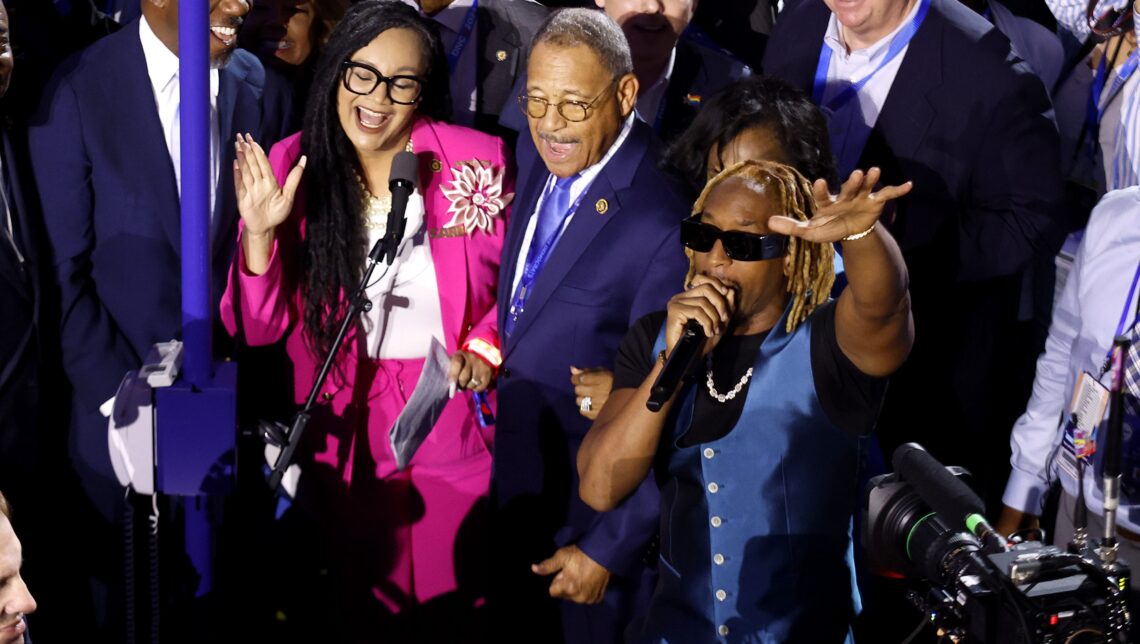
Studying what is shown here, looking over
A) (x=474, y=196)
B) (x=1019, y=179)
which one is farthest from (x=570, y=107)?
(x=1019, y=179)

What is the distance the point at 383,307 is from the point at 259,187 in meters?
0.48

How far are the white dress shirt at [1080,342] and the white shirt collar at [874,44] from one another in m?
1.25

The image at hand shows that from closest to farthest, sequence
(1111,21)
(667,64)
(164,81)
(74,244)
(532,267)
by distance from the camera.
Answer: (532,267)
(74,244)
(164,81)
(1111,21)
(667,64)

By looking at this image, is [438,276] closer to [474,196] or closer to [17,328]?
[474,196]

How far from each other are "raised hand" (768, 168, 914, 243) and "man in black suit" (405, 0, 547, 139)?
2.30 m

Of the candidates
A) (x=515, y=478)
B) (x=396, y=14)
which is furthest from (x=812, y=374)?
(x=396, y=14)

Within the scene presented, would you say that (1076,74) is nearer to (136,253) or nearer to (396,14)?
(396,14)

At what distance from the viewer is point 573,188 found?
3635 millimetres

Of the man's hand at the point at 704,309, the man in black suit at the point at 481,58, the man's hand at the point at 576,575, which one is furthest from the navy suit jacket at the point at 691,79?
the man's hand at the point at 704,309

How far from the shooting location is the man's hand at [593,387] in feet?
10.9

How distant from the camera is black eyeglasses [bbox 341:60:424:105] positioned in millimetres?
3662

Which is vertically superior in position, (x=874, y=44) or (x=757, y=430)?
(x=874, y=44)

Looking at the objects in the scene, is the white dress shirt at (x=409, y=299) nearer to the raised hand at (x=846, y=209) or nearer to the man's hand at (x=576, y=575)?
the man's hand at (x=576, y=575)

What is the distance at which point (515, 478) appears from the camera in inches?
149
